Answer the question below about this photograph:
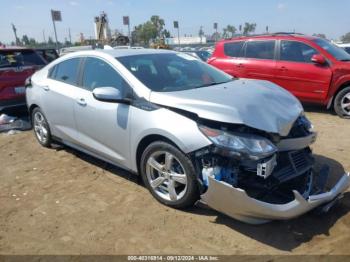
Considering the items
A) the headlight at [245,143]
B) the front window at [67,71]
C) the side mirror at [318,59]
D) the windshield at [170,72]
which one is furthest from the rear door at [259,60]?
the headlight at [245,143]

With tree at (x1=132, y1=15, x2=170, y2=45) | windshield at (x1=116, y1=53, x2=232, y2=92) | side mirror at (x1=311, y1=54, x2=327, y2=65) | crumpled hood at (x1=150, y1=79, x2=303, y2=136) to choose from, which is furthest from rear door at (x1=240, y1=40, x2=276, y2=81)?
tree at (x1=132, y1=15, x2=170, y2=45)

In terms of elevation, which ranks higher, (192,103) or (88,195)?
(192,103)

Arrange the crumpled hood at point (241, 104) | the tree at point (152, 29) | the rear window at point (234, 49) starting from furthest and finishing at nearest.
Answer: the tree at point (152, 29), the rear window at point (234, 49), the crumpled hood at point (241, 104)

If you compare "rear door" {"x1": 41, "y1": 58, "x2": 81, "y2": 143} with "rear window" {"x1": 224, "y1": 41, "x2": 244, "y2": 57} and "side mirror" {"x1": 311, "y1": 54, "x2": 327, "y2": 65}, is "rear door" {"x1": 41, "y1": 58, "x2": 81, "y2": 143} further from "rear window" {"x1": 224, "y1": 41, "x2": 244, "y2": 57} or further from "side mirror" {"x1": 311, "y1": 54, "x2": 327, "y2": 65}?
"side mirror" {"x1": 311, "y1": 54, "x2": 327, "y2": 65}

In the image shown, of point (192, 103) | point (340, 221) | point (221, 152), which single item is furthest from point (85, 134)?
point (340, 221)

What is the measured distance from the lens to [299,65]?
7941 mm

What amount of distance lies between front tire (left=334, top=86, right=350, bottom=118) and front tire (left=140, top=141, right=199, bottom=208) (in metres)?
5.18

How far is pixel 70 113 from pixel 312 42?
557 cm

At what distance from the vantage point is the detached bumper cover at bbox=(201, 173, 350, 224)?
3037 mm

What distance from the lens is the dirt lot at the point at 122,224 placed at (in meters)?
3.23

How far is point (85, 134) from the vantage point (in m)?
4.72

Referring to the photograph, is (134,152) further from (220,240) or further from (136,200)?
(220,240)

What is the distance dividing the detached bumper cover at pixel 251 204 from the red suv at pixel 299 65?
15.8ft

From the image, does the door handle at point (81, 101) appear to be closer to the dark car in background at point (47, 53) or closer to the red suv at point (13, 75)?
the red suv at point (13, 75)
